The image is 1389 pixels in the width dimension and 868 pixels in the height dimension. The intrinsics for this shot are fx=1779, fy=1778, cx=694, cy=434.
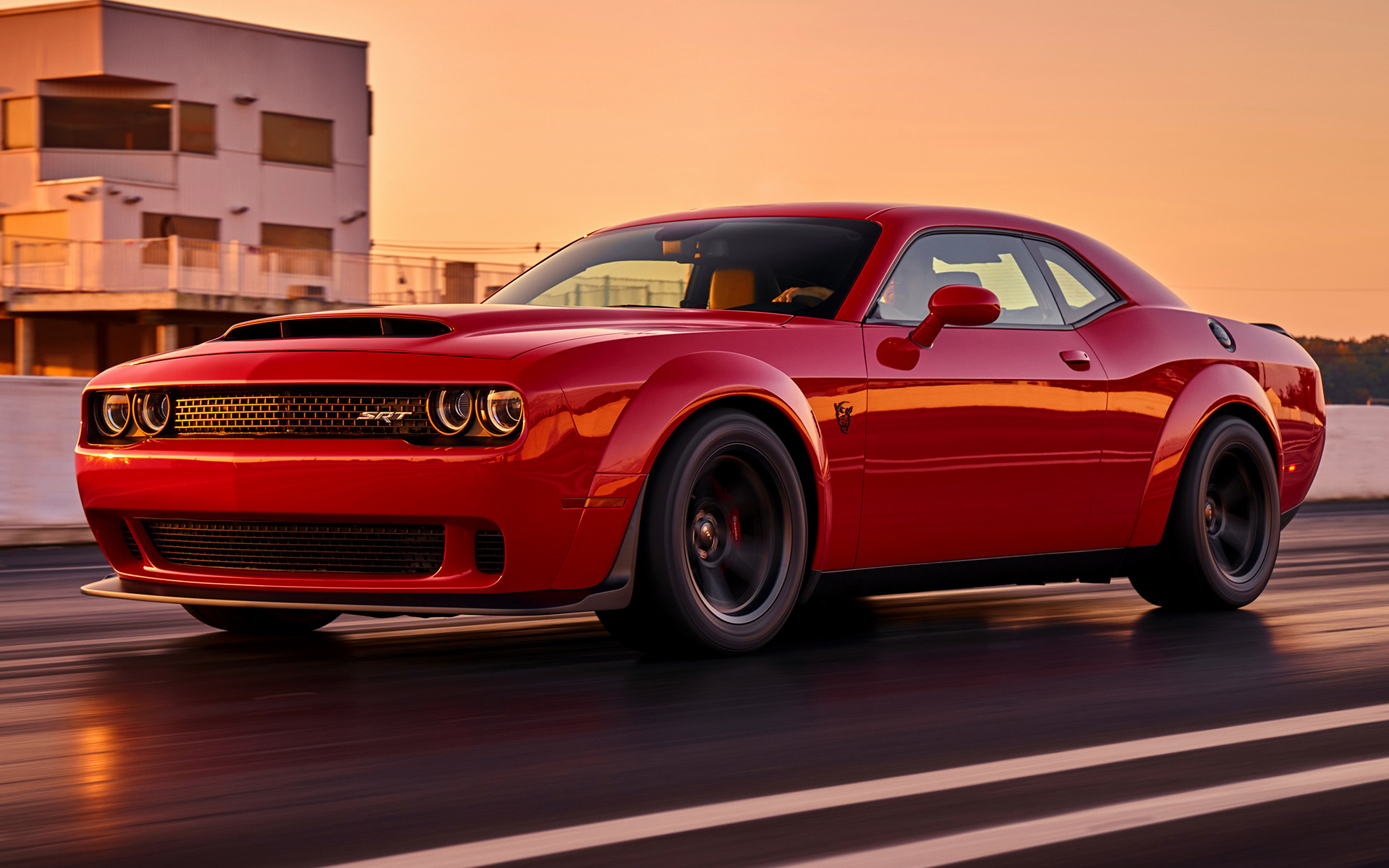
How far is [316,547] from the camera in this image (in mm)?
5129

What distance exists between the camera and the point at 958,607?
7.47m

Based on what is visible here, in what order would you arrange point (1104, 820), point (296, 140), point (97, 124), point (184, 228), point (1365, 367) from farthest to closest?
point (296, 140) < point (184, 228) < point (97, 124) < point (1365, 367) < point (1104, 820)

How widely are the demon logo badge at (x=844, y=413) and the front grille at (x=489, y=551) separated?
1.30m

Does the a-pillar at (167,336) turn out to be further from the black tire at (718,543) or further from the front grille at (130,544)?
the black tire at (718,543)

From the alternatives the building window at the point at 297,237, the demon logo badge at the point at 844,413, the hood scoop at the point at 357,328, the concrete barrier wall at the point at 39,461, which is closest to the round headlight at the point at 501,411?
the hood scoop at the point at 357,328

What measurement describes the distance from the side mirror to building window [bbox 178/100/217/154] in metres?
45.8

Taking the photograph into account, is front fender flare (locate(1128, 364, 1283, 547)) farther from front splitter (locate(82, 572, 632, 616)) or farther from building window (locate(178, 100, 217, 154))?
building window (locate(178, 100, 217, 154))

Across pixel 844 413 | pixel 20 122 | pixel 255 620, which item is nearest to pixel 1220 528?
pixel 844 413

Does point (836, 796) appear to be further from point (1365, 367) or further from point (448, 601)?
point (1365, 367)

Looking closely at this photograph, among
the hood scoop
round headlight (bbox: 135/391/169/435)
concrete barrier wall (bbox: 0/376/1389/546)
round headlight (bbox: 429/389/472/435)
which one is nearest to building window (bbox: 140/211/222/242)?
concrete barrier wall (bbox: 0/376/1389/546)

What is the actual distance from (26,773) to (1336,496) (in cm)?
1708

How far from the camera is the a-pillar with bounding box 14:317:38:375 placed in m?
46.2

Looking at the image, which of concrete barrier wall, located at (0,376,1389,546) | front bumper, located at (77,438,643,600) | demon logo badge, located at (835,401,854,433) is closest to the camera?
front bumper, located at (77,438,643,600)

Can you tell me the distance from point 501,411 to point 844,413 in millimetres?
1290
